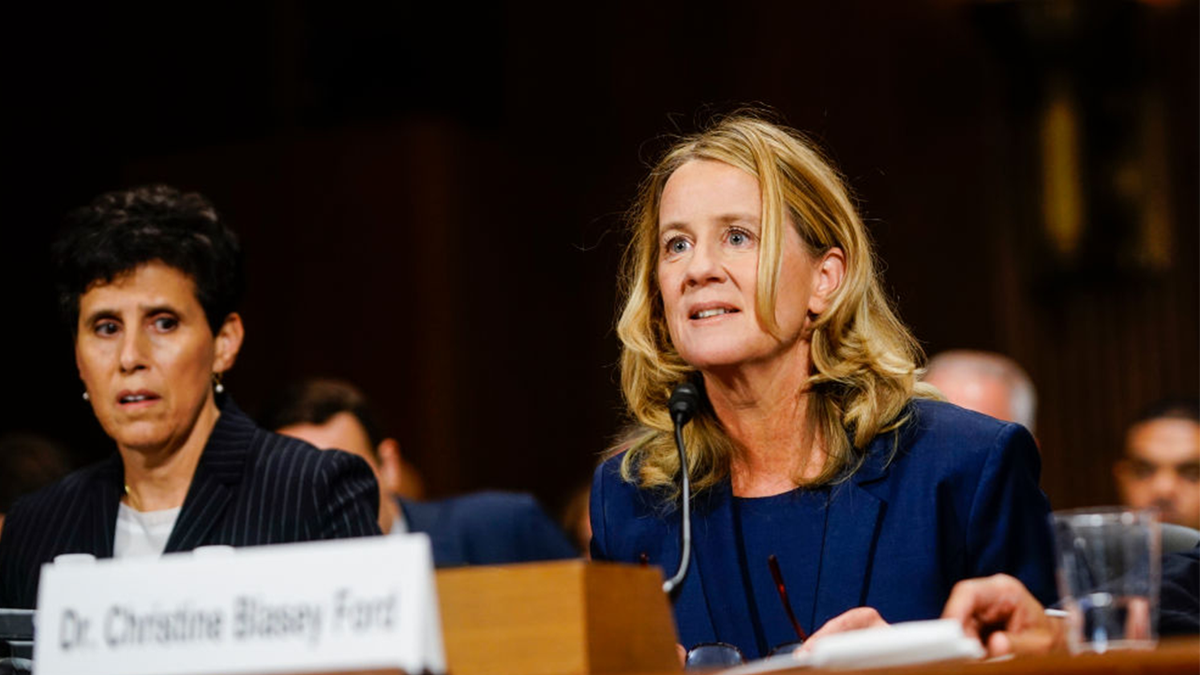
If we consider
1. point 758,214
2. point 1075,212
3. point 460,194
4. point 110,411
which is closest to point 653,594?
point 758,214

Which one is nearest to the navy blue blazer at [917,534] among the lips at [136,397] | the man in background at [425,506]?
the lips at [136,397]

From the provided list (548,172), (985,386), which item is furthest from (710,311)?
(548,172)

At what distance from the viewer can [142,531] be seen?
9.70ft

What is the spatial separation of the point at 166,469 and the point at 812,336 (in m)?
1.18

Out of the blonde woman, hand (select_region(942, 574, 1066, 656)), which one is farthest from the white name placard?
the blonde woman

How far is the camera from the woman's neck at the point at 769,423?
8.48 ft

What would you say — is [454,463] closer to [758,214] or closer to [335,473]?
[335,473]

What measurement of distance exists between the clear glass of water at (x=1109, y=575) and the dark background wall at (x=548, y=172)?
14.4 ft

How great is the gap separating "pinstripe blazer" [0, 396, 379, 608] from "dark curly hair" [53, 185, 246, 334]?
0.24 metres

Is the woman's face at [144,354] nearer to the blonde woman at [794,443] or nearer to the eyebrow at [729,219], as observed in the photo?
the blonde woman at [794,443]

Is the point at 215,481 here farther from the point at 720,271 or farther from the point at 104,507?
the point at 720,271

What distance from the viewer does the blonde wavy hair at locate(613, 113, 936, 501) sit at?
2523 mm

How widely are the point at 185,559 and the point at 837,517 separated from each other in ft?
3.73

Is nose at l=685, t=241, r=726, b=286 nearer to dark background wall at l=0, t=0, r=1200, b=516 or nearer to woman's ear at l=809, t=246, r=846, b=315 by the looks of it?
woman's ear at l=809, t=246, r=846, b=315
